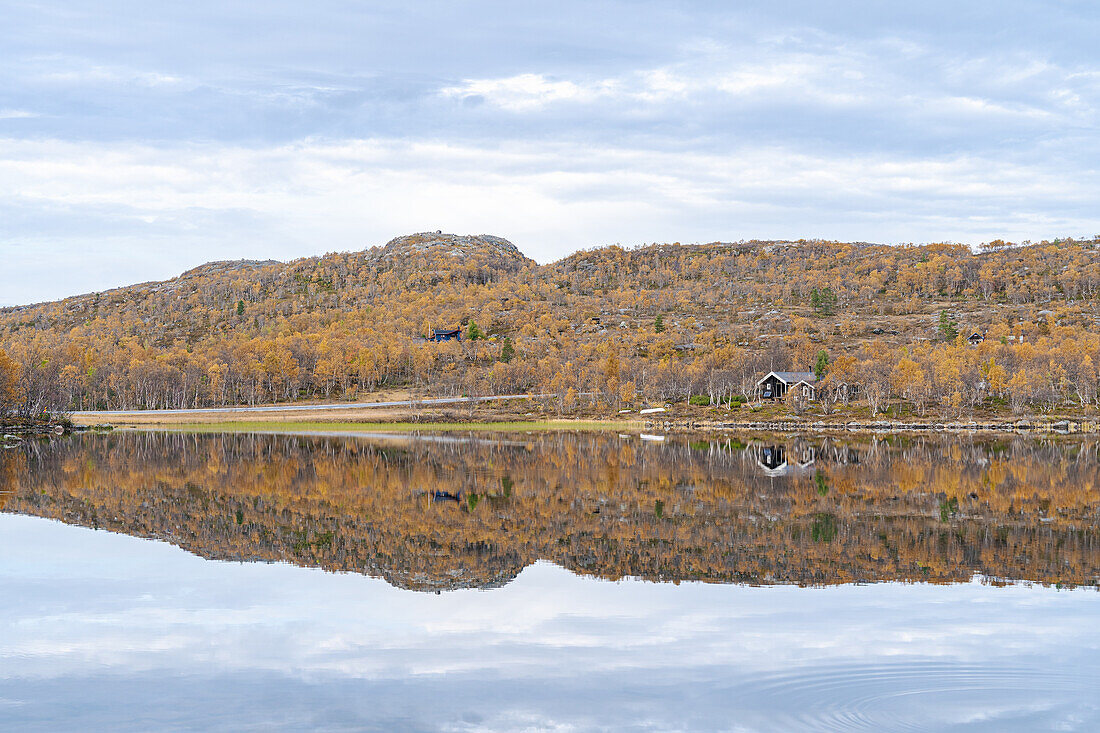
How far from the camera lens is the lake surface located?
11609 mm

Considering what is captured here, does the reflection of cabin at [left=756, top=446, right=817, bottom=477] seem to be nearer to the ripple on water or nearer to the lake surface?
the lake surface

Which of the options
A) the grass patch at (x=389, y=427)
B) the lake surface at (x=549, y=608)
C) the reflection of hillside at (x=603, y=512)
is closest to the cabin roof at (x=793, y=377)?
the grass patch at (x=389, y=427)

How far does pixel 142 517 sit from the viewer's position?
29219 mm

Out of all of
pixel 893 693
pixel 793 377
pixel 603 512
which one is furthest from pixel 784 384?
pixel 893 693

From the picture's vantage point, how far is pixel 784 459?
5681 cm

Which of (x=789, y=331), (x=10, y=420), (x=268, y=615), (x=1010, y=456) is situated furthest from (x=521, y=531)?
(x=789, y=331)

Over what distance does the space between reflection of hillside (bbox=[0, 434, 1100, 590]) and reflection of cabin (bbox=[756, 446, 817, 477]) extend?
819mm

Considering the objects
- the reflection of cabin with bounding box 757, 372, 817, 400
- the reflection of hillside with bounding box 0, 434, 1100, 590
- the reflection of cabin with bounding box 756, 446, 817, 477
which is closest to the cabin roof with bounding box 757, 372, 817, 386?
the reflection of cabin with bounding box 757, 372, 817, 400

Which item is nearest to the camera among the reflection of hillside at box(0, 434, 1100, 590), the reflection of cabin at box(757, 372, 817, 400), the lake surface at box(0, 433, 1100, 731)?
the lake surface at box(0, 433, 1100, 731)

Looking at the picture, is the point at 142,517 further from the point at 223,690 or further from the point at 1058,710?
the point at 1058,710

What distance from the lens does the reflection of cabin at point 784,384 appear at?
126069mm

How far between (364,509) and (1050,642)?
72.7 ft

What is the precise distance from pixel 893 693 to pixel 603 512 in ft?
61.2

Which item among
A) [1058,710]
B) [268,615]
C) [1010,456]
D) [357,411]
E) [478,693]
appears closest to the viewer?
[1058,710]
